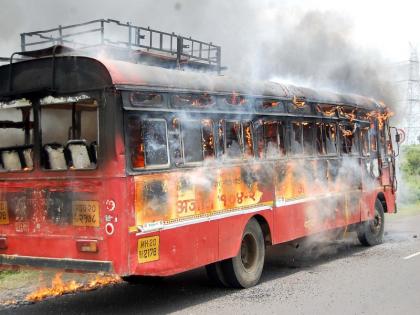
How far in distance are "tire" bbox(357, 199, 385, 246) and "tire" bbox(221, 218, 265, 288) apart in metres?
3.62

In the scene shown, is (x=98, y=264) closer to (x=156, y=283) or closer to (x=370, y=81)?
(x=156, y=283)

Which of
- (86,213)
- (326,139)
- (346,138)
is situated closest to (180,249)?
(86,213)

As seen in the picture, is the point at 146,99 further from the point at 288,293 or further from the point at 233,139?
the point at 288,293

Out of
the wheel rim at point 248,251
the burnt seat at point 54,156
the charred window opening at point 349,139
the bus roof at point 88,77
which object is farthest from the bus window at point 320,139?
the burnt seat at point 54,156

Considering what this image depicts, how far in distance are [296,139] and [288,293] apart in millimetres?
2573

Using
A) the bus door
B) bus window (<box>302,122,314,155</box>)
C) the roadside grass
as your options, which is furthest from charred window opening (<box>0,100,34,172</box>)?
the bus door

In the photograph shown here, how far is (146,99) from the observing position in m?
6.18

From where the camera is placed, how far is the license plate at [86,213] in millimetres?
5871

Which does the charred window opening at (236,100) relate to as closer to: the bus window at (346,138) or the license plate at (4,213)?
→ the license plate at (4,213)

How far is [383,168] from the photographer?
1156 cm

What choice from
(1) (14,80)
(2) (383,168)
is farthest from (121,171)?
(2) (383,168)

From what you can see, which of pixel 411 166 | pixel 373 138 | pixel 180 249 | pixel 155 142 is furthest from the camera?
pixel 411 166

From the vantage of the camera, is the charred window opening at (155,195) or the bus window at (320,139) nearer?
the charred window opening at (155,195)

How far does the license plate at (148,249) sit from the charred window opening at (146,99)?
140 centimetres
